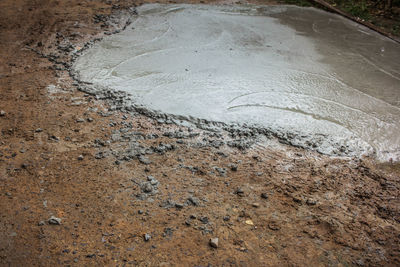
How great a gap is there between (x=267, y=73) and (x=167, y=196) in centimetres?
282

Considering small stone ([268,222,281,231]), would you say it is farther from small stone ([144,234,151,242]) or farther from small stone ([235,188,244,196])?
small stone ([144,234,151,242])

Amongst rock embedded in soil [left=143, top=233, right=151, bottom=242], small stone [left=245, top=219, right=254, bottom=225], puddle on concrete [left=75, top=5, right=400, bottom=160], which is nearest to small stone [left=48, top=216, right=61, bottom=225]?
rock embedded in soil [left=143, top=233, right=151, bottom=242]

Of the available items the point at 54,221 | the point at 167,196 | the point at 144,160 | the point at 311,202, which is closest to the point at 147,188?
the point at 167,196

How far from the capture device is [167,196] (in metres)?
2.48

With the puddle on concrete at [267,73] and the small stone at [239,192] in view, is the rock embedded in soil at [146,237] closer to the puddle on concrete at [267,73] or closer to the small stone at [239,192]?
the small stone at [239,192]

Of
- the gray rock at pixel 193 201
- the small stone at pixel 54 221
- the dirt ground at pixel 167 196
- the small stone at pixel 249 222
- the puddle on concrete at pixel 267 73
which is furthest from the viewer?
the puddle on concrete at pixel 267 73

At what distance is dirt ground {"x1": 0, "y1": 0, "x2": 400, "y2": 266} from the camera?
2061 mm

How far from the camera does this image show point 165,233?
217 cm

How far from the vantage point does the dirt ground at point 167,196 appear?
206 centimetres

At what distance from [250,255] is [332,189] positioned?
1148mm

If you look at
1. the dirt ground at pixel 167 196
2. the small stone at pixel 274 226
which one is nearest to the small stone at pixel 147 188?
the dirt ground at pixel 167 196

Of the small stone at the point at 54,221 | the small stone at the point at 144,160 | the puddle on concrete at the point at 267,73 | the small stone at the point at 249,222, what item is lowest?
the small stone at the point at 54,221

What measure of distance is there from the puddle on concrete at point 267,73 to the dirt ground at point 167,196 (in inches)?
18.6

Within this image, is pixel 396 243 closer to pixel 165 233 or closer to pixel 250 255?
pixel 250 255
